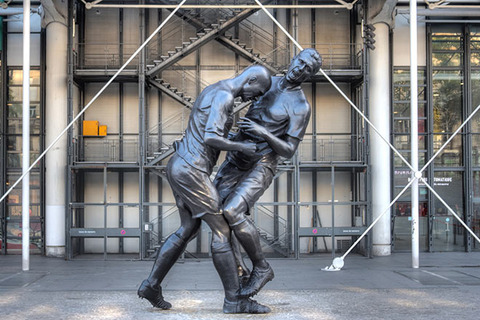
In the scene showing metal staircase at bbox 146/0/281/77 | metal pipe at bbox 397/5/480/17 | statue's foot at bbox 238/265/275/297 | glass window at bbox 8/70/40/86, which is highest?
metal pipe at bbox 397/5/480/17

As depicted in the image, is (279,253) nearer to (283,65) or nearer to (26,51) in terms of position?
(283,65)

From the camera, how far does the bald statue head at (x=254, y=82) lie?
5.84 metres

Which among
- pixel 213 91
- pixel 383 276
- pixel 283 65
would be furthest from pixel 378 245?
pixel 213 91

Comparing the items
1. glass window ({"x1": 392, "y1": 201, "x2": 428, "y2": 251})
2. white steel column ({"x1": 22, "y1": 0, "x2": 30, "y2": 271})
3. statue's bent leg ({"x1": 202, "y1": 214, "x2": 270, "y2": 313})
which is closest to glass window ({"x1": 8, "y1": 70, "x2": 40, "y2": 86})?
white steel column ({"x1": 22, "y1": 0, "x2": 30, "y2": 271})

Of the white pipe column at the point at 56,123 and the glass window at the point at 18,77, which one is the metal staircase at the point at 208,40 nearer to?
the white pipe column at the point at 56,123

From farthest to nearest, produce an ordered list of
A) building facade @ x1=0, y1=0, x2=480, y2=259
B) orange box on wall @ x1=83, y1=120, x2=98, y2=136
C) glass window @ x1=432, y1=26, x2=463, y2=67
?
glass window @ x1=432, y1=26, x2=463, y2=67
orange box on wall @ x1=83, y1=120, x2=98, y2=136
building facade @ x1=0, y1=0, x2=480, y2=259

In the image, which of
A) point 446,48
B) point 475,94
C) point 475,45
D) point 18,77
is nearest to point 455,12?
point 446,48

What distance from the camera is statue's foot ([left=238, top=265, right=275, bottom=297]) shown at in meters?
5.61

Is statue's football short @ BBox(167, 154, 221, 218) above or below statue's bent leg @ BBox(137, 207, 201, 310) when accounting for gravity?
above

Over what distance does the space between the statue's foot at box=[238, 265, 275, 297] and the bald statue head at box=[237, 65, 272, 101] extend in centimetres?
191

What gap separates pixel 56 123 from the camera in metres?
15.0

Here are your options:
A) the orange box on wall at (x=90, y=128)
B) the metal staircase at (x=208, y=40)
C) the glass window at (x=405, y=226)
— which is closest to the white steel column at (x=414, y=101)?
the glass window at (x=405, y=226)

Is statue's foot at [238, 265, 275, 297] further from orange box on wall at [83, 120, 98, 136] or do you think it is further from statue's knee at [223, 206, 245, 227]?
orange box on wall at [83, 120, 98, 136]

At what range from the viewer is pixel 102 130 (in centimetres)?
1617
